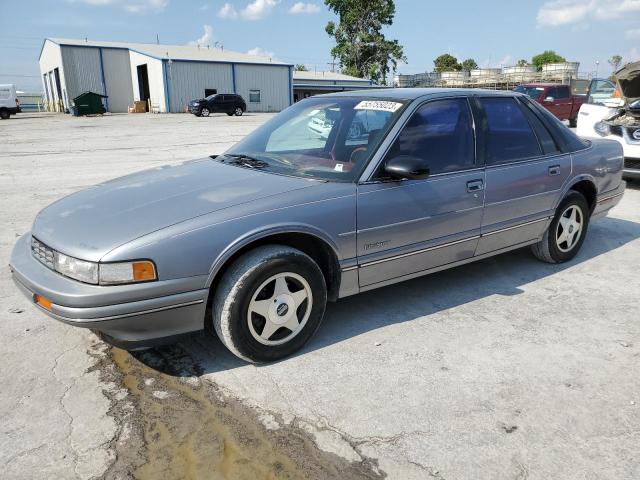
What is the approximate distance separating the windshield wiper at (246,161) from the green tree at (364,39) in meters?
65.6

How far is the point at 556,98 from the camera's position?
18.9m

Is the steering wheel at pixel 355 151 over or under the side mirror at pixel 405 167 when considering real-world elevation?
over

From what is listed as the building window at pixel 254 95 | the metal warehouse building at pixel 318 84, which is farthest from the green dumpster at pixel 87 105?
the metal warehouse building at pixel 318 84

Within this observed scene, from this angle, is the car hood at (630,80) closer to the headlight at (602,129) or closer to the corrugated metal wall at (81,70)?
the headlight at (602,129)

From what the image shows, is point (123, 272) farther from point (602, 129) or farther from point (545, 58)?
point (545, 58)

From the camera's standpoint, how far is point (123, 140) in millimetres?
17609

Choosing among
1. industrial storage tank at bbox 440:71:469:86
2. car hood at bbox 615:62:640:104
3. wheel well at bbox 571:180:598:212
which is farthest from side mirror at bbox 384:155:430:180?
industrial storage tank at bbox 440:71:469:86

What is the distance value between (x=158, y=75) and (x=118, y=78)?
5768mm

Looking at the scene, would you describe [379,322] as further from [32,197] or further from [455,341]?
[32,197]

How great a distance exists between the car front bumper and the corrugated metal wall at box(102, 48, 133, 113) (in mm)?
46188

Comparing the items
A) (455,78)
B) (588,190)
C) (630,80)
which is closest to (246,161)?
(588,190)

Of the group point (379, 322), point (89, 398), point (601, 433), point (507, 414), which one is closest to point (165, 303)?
point (89, 398)

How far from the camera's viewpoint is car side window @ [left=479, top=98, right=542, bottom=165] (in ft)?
13.1

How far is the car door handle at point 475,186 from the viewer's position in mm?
3746
